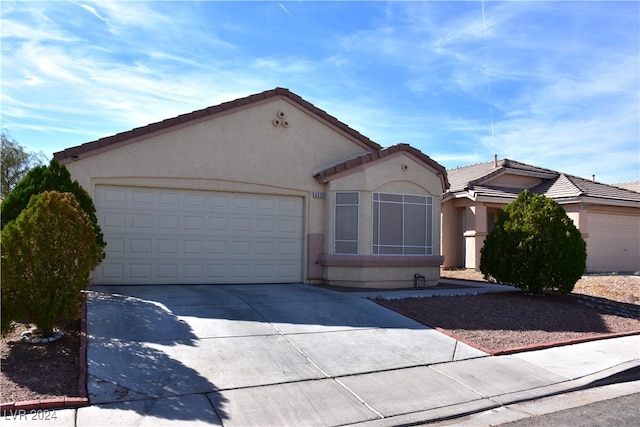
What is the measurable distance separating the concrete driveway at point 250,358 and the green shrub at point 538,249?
426 cm

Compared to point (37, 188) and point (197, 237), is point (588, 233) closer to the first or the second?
point (197, 237)

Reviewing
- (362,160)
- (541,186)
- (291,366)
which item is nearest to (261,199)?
(362,160)

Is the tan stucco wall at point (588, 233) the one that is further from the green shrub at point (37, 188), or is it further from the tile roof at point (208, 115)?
the green shrub at point (37, 188)

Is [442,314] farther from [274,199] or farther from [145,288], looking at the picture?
[145,288]

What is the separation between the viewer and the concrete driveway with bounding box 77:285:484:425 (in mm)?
5191

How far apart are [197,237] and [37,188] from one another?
378 cm

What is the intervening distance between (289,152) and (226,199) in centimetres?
205

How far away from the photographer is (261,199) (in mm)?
12383

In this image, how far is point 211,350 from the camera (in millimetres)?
6770

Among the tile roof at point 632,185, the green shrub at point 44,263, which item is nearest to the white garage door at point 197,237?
the green shrub at point 44,263

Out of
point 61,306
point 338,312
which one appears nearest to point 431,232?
point 338,312

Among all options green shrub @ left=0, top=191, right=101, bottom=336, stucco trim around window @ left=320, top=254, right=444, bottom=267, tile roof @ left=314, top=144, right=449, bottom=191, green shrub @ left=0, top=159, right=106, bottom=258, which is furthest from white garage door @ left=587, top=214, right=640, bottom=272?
green shrub @ left=0, top=191, right=101, bottom=336

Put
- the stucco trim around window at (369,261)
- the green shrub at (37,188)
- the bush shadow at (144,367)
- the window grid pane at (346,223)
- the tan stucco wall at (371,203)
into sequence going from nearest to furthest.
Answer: the bush shadow at (144,367)
the green shrub at (37,188)
the stucco trim around window at (369,261)
the tan stucco wall at (371,203)
the window grid pane at (346,223)

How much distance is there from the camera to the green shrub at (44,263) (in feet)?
20.3
